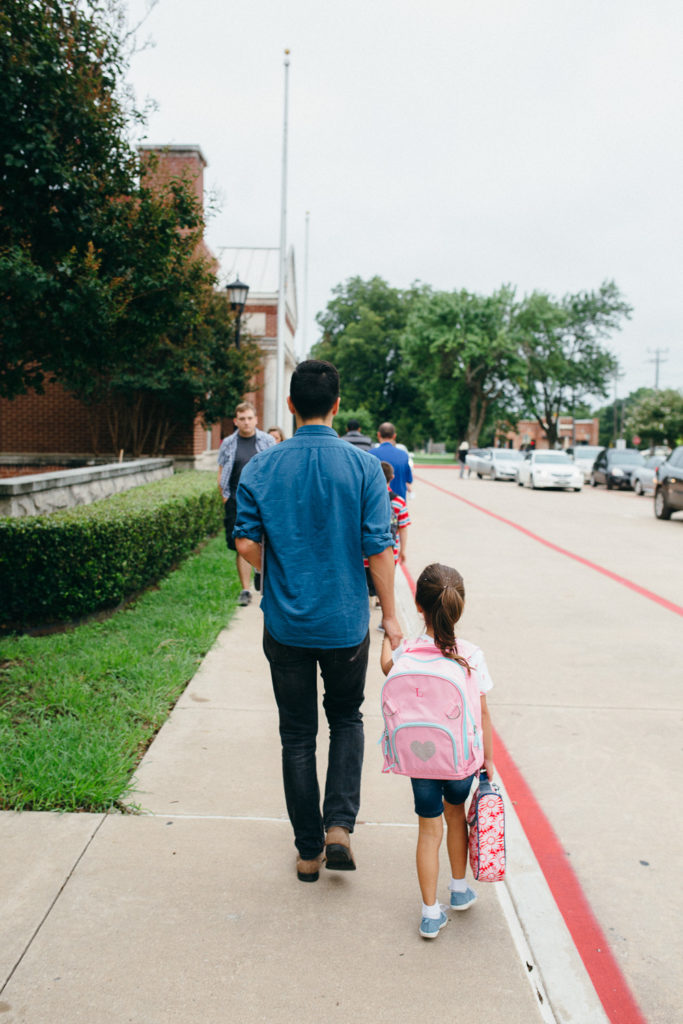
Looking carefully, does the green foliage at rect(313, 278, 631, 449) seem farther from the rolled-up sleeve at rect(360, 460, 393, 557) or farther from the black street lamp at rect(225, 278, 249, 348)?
the rolled-up sleeve at rect(360, 460, 393, 557)

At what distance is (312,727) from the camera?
3133 mm

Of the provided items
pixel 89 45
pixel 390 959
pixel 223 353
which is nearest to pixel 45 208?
pixel 89 45

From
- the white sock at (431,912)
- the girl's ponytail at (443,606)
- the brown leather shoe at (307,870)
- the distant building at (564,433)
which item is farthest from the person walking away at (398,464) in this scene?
the distant building at (564,433)

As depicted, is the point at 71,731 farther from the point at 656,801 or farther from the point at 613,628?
the point at 613,628

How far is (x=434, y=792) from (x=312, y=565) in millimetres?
862

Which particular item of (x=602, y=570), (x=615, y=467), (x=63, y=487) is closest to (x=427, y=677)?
(x=63, y=487)

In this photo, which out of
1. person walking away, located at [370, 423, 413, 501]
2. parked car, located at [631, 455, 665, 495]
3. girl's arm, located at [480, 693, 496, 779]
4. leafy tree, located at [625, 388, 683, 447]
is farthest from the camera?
leafy tree, located at [625, 388, 683, 447]

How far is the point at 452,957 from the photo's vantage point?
8.71 feet

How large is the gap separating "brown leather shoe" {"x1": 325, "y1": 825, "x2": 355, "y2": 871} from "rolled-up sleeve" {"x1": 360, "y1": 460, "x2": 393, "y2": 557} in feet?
3.51

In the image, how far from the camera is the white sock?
2732 mm

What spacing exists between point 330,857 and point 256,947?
0.50 m

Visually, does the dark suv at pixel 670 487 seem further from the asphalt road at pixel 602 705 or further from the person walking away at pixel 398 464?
the person walking away at pixel 398 464

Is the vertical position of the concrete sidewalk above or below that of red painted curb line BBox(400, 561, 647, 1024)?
above

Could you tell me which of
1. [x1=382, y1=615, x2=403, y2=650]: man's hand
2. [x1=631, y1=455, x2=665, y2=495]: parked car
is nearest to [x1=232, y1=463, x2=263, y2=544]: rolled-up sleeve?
[x1=382, y1=615, x2=403, y2=650]: man's hand
